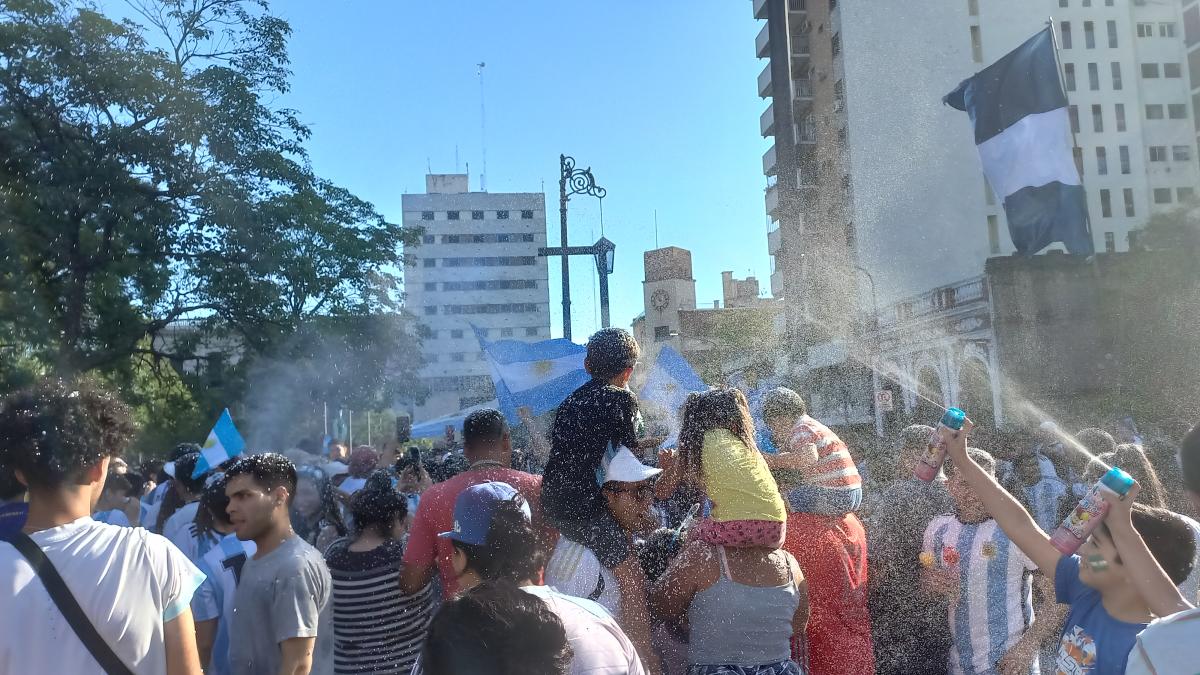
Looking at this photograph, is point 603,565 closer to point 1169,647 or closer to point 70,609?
point 70,609

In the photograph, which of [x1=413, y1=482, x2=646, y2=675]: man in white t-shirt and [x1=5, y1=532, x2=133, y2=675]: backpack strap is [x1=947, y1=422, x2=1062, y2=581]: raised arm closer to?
[x1=413, y1=482, x2=646, y2=675]: man in white t-shirt

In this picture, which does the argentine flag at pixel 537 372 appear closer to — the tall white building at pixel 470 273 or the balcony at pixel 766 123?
the balcony at pixel 766 123

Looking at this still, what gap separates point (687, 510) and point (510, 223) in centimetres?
9479

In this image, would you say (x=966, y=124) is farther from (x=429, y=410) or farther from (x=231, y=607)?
(x=429, y=410)

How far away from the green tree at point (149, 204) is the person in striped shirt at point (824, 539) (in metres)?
11.6

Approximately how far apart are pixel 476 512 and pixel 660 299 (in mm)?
68294

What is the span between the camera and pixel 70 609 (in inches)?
93.3

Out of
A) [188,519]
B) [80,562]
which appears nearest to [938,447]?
[80,562]

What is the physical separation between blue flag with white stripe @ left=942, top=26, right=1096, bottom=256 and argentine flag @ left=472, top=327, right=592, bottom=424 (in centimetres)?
778

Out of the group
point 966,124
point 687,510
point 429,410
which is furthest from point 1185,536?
point 429,410

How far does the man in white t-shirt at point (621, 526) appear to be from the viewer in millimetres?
3205

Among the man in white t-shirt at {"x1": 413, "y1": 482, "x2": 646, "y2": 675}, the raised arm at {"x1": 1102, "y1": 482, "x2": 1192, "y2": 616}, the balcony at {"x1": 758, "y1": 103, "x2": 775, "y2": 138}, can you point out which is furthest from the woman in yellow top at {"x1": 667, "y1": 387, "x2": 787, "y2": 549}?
the balcony at {"x1": 758, "y1": 103, "x2": 775, "y2": 138}

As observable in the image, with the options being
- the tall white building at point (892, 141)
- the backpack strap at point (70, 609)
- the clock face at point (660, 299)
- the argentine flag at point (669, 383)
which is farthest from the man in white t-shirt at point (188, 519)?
the clock face at point (660, 299)

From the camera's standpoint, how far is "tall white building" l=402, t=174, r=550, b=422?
312 feet
